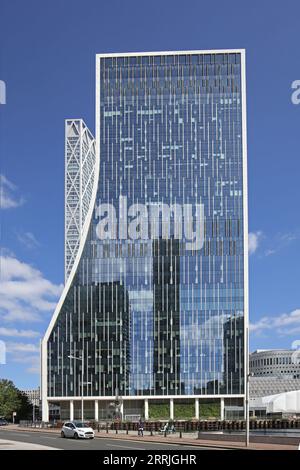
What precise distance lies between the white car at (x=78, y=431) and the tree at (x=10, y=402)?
10201 centimetres

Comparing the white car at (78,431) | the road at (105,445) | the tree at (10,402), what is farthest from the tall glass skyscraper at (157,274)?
the road at (105,445)

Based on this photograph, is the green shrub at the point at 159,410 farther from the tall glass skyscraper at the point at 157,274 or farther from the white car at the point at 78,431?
the white car at the point at 78,431

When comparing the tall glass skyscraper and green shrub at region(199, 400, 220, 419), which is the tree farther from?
green shrub at region(199, 400, 220, 419)

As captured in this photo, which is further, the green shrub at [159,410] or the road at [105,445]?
the green shrub at [159,410]

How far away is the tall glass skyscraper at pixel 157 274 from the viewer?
471 ft

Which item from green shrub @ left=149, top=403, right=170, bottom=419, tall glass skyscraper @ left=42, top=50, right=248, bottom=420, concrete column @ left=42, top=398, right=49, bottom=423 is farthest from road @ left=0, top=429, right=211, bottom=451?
concrete column @ left=42, top=398, right=49, bottom=423

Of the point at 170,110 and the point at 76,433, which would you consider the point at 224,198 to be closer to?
the point at 170,110

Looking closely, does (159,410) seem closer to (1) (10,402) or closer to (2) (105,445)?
(1) (10,402)

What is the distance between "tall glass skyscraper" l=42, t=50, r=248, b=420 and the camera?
143625 mm

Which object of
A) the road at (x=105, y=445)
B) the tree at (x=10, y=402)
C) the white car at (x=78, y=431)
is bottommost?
the tree at (x=10, y=402)

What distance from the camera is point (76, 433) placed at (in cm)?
5578

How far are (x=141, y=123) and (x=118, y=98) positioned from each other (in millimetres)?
7513

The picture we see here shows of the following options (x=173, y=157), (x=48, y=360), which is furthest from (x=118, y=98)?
(x=48, y=360)
